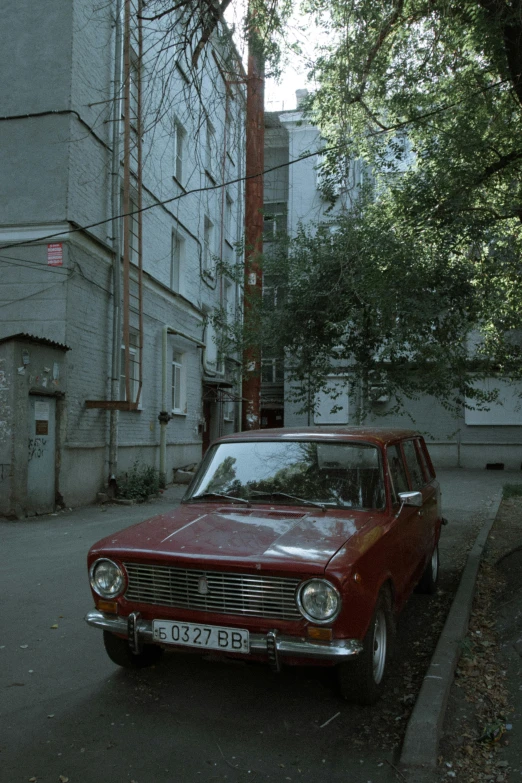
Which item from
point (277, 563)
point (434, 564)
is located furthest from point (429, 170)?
point (277, 563)

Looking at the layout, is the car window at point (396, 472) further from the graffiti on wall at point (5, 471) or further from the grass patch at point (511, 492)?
the grass patch at point (511, 492)

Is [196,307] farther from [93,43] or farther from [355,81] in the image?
[355,81]

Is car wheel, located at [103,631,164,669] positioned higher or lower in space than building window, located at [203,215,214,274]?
lower

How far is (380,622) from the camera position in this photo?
379 centimetres

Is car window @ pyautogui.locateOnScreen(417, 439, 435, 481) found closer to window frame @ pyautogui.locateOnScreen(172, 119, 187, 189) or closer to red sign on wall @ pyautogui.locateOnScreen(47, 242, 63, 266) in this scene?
red sign on wall @ pyautogui.locateOnScreen(47, 242, 63, 266)

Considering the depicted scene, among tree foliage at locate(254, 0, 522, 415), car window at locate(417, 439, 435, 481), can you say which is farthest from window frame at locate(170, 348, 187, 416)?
car window at locate(417, 439, 435, 481)

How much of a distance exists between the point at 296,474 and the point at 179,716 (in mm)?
1692

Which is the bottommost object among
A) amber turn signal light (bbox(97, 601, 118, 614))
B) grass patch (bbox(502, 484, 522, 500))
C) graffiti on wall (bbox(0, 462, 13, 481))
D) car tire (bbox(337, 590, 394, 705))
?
grass patch (bbox(502, 484, 522, 500))

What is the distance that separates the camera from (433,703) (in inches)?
134

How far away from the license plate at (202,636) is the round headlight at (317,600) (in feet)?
1.14

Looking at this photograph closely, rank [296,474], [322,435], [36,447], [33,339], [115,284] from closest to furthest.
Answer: [296,474], [322,435], [33,339], [36,447], [115,284]

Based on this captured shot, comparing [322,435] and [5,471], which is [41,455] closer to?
[5,471]

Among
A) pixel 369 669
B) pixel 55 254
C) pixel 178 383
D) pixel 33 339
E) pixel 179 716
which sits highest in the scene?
pixel 55 254

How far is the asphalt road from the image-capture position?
9.70 feet
